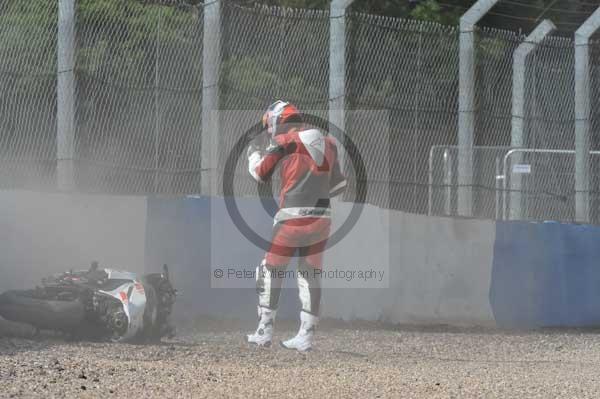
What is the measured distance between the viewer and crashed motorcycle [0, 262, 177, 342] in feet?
26.6

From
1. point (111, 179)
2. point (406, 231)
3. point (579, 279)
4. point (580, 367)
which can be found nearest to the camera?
point (580, 367)

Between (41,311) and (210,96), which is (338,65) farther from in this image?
(41,311)

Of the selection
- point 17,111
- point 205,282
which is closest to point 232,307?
point 205,282

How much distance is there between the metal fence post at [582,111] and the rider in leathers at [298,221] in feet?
13.5

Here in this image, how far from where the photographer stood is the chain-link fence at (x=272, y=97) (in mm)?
9055

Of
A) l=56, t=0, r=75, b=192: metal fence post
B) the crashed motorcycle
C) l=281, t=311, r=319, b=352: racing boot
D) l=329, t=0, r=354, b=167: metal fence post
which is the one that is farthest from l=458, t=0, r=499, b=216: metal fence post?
l=56, t=0, r=75, b=192: metal fence post

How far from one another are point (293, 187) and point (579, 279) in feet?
13.0

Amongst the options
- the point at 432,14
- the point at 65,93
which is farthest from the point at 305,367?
the point at 432,14

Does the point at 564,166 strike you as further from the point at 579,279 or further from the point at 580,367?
the point at 580,367

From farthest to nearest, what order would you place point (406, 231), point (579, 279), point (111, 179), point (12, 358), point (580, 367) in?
point (579, 279) < point (406, 231) < point (111, 179) < point (580, 367) < point (12, 358)

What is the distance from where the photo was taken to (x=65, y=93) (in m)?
9.08

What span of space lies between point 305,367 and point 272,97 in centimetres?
342

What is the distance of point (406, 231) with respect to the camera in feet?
34.5

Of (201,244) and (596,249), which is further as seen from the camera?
(596,249)
